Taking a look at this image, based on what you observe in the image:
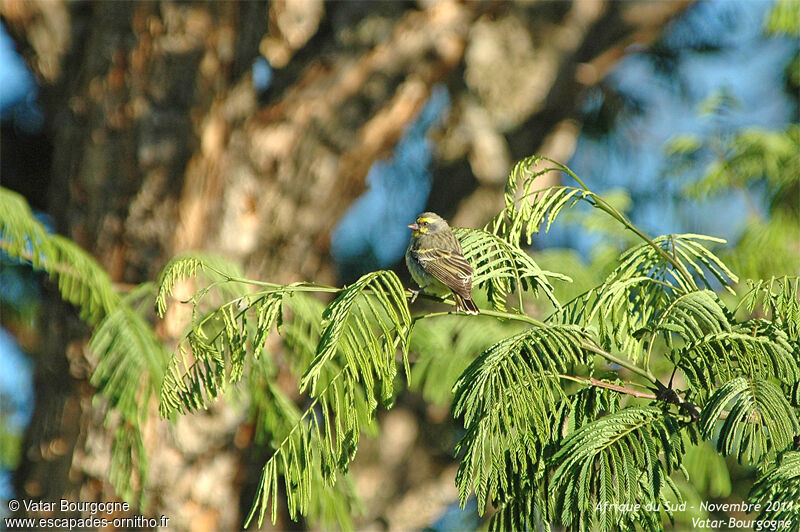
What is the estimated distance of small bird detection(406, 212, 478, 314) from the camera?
6.81 ft

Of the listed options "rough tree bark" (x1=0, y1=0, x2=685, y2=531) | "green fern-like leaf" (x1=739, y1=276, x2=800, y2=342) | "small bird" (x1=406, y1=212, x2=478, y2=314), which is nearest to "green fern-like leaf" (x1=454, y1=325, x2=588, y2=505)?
"green fern-like leaf" (x1=739, y1=276, x2=800, y2=342)

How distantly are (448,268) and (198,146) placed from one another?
8.24ft

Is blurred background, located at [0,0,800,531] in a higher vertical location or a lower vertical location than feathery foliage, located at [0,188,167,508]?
higher

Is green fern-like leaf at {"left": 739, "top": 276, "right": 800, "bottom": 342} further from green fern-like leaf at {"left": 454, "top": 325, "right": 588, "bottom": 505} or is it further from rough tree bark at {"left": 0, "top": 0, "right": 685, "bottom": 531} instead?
rough tree bark at {"left": 0, "top": 0, "right": 685, "bottom": 531}

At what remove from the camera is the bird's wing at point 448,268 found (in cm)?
208

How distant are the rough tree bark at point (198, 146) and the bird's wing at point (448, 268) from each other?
2114 millimetres

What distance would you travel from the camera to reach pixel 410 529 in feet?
22.0

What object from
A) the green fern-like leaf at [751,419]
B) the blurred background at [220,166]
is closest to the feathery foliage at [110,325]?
the blurred background at [220,166]

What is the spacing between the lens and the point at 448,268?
2242 millimetres

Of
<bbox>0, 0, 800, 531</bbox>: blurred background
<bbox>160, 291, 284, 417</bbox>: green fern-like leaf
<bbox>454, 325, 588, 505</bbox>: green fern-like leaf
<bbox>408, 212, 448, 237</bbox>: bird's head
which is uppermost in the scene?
<bbox>0, 0, 800, 531</bbox>: blurred background

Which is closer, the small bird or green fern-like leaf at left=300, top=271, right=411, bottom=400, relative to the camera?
green fern-like leaf at left=300, top=271, right=411, bottom=400

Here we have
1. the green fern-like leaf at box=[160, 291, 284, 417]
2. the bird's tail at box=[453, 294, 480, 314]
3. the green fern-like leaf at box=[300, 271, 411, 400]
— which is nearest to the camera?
the green fern-like leaf at box=[300, 271, 411, 400]

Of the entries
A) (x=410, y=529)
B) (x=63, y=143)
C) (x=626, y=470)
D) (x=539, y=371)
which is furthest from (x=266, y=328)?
(x=410, y=529)

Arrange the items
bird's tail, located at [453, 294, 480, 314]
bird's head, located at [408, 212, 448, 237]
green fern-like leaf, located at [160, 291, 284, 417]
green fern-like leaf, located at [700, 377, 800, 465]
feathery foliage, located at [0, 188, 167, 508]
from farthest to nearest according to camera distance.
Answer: bird's head, located at [408, 212, 448, 237]
feathery foliage, located at [0, 188, 167, 508]
bird's tail, located at [453, 294, 480, 314]
green fern-like leaf, located at [160, 291, 284, 417]
green fern-like leaf, located at [700, 377, 800, 465]
